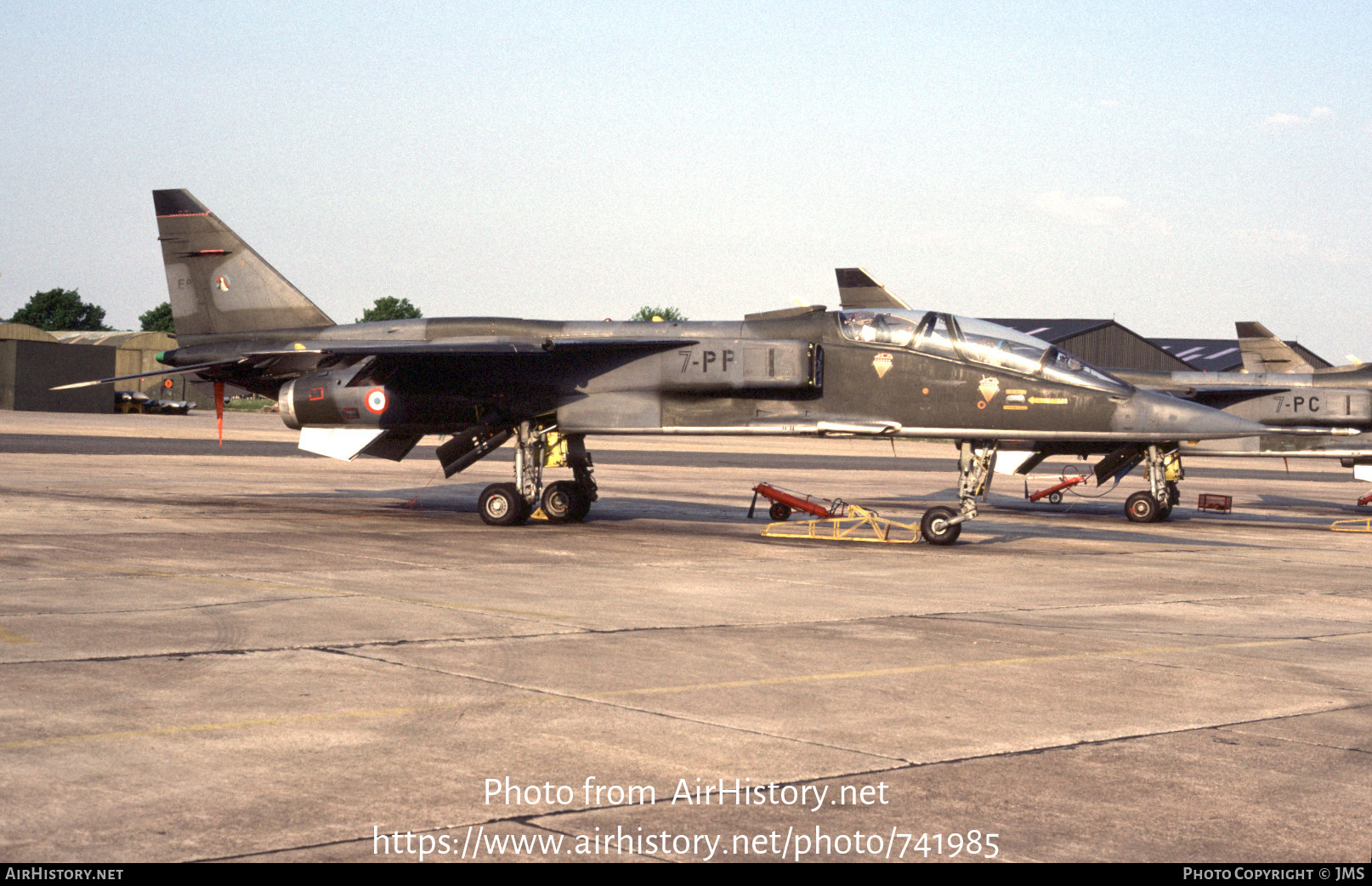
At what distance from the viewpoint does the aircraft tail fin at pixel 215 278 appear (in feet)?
71.3

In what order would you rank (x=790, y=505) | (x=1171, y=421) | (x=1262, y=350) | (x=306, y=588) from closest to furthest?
1. (x=306, y=588)
2. (x=1171, y=421)
3. (x=790, y=505)
4. (x=1262, y=350)

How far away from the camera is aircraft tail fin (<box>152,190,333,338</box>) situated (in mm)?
21719

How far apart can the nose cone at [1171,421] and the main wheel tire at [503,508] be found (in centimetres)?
881

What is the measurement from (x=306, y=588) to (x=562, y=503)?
9.23m

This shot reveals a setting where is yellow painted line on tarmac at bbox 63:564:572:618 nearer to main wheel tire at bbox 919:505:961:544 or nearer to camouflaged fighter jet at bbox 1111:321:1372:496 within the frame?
main wheel tire at bbox 919:505:961:544

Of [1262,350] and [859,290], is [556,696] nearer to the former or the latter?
[859,290]

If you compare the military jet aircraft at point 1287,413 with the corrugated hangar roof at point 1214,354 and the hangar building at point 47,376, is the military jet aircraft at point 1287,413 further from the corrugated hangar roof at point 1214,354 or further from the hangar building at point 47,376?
the hangar building at point 47,376

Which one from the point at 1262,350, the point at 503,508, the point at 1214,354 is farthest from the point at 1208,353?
the point at 503,508

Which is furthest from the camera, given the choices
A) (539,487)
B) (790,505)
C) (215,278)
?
(215,278)

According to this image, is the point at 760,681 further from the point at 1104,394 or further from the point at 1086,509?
the point at 1086,509

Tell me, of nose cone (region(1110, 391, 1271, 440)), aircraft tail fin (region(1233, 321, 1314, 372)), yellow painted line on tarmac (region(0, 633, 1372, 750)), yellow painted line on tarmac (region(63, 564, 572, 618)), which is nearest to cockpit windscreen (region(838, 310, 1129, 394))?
nose cone (region(1110, 391, 1271, 440))

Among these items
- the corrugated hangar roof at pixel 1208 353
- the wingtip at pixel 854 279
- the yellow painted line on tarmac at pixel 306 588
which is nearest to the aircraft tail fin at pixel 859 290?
the wingtip at pixel 854 279

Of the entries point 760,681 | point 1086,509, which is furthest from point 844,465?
point 760,681

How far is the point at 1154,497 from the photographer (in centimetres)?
2509
